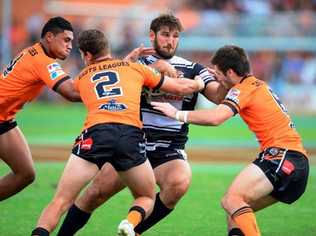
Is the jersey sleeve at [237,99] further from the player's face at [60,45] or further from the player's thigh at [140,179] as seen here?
the player's face at [60,45]

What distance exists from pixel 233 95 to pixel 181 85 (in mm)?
593

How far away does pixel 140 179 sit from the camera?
8.30 metres

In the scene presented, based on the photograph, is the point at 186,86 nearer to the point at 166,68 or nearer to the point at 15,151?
the point at 166,68

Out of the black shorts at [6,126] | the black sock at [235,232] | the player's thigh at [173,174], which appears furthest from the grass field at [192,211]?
the black sock at [235,232]

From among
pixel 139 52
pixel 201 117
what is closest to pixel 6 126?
pixel 139 52

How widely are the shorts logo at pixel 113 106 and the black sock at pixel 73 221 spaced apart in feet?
4.44

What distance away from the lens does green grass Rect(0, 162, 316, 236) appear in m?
10.1

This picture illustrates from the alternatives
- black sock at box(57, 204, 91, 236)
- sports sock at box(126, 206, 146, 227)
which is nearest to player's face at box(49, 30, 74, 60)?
black sock at box(57, 204, 91, 236)

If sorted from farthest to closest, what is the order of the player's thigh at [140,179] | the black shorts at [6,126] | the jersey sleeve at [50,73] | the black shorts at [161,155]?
the black shorts at [6,126]
the black shorts at [161,155]
the jersey sleeve at [50,73]
the player's thigh at [140,179]

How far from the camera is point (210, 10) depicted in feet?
109

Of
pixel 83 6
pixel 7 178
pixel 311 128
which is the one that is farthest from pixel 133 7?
pixel 7 178

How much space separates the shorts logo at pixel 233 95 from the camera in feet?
28.1

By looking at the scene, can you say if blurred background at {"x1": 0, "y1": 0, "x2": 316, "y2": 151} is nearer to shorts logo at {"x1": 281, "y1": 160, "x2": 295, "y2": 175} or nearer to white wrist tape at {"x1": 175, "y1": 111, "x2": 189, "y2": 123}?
shorts logo at {"x1": 281, "y1": 160, "x2": 295, "y2": 175}

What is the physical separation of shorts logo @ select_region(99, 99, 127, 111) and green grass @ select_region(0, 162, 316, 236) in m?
2.09
